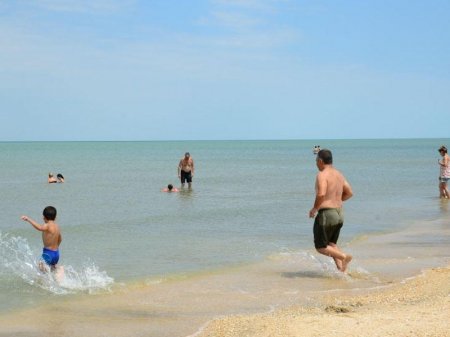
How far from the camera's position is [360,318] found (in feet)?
18.4

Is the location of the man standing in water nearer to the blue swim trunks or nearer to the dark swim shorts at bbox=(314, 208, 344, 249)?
the dark swim shorts at bbox=(314, 208, 344, 249)

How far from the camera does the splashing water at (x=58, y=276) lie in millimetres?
7988

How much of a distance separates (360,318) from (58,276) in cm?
408

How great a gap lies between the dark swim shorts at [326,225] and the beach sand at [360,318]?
2.79ft

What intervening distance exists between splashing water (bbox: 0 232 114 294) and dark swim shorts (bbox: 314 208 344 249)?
8.76 feet

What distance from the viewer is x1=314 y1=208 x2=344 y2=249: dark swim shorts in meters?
8.00

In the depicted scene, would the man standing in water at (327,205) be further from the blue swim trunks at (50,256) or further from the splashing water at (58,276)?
the blue swim trunks at (50,256)

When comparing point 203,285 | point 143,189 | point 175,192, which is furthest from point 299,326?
point 143,189

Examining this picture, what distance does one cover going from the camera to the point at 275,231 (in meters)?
13.3

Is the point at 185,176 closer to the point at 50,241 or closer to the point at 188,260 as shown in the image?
the point at 188,260

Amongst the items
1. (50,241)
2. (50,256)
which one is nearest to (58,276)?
(50,256)

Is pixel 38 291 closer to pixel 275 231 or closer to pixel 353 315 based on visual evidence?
pixel 353 315

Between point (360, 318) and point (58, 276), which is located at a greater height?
point (360, 318)

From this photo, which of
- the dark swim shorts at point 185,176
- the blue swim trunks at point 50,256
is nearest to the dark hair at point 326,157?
the blue swim trunks at point 50,256
